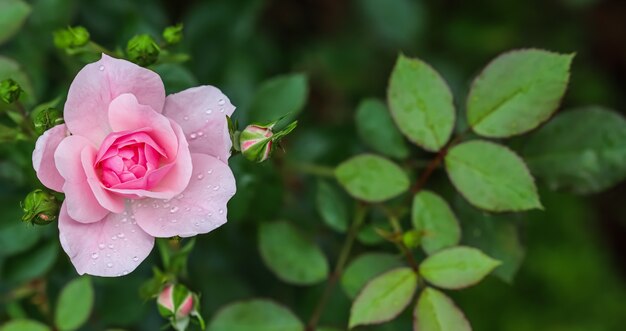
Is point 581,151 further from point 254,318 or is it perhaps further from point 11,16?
point 11,16

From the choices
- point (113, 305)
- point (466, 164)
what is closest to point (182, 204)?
point (466, 164)

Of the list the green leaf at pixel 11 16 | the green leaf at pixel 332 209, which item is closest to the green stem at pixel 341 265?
the green leaf at pixel 332 209

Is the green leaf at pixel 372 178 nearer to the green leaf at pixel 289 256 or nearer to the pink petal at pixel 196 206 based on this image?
the green leaf at pixel 289 256

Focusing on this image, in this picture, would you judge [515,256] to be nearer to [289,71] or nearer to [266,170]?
[266,170]

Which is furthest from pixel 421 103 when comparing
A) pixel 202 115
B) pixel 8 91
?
pixel 8 91

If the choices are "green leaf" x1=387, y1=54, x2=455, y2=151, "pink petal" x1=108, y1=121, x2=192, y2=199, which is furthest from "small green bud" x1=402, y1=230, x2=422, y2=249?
"pink petal" x1=108, y1=121, x2=192, y2=199
